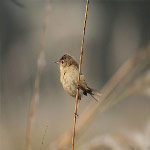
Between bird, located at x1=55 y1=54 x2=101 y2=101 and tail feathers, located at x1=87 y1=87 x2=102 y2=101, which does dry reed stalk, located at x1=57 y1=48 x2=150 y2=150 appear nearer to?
tail feathers, located at x1=87 y1=87 x2=102 y2=101

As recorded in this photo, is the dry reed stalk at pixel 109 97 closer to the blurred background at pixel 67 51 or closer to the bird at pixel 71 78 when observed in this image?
the bird at pixel 71 78

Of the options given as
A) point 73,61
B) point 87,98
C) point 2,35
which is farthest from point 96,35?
point 73,61

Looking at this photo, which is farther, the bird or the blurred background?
the blurred background

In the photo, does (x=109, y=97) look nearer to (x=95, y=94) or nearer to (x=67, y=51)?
(x=95, y=94)

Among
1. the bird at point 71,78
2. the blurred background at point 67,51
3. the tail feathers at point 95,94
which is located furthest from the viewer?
the blurred background at point 67,51

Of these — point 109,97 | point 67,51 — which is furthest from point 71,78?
point 67,51

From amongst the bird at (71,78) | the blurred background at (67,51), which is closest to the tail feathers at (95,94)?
the bird at (71,78)

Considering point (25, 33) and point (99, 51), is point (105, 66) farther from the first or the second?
point (25, 33)

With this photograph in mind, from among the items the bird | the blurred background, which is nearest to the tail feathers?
the bird
